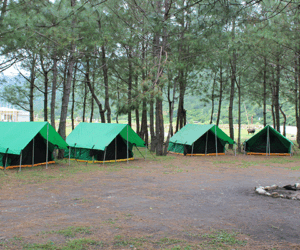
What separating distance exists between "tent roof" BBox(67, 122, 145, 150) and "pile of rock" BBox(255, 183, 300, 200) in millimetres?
6784

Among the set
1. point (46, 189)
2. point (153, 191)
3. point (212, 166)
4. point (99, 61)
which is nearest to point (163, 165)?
point (212, 166)

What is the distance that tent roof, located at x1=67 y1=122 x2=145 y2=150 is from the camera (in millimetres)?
12766

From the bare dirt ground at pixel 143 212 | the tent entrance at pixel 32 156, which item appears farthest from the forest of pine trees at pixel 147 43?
the bare dirt ground at pixel 143 212

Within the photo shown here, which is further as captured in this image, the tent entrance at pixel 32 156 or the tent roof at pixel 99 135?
the tent roof at pixel 99 135

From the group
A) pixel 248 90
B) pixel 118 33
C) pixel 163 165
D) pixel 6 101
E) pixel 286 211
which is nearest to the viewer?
pixel 286 211

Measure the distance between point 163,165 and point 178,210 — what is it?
6.75m

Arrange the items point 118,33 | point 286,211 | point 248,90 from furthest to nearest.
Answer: point 248,90, point 118,33, point 286,211

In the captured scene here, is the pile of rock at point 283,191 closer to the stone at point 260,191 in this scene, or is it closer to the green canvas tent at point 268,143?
the stone at point 260,191

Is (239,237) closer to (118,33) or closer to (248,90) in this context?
(118,33)

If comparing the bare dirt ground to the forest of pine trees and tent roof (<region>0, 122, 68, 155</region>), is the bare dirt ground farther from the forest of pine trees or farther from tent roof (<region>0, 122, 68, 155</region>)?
the forest of pine trees

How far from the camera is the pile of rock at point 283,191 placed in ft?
22.0

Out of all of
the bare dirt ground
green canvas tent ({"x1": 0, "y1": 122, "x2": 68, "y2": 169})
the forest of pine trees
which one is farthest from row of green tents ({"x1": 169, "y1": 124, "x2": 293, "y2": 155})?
green canvas tent ({"x1": 0, "y1": 122, "x2": 68, "y2": 169})

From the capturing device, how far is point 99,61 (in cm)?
1758

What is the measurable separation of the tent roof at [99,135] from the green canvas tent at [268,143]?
266 inches
